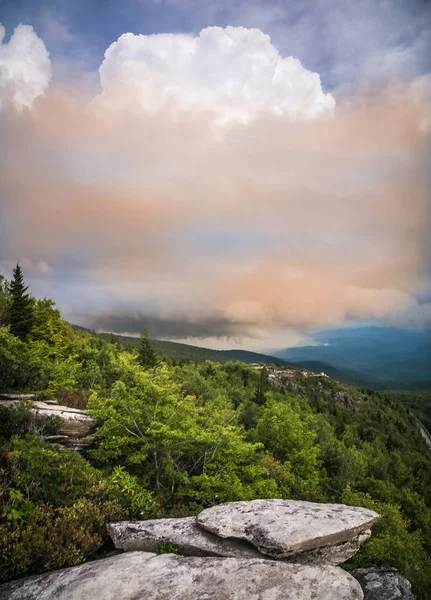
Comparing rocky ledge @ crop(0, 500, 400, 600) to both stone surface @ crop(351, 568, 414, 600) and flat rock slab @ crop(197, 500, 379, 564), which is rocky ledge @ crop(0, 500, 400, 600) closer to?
flat rock slab @ crop(197, 500, 379, 564)

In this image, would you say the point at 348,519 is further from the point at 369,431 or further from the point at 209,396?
the point at 369,431

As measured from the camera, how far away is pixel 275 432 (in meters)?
34.8

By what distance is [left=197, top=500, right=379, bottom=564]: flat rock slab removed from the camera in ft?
25.6

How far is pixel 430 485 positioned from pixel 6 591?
98.1 meters

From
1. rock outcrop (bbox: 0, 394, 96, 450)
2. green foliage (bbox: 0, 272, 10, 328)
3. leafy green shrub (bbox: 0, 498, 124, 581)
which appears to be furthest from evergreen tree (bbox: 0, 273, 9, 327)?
leafy green shrub (bbox: 0, 498, 124, 581)

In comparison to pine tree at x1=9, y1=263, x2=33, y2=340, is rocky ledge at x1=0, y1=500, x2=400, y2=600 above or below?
below

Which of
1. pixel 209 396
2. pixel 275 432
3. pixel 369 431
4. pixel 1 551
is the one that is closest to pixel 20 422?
pixel 1 551

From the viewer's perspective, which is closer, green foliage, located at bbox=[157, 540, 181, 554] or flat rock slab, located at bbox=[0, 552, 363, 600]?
flat rock slab, located at bbox=[0, 552, 363, 600]

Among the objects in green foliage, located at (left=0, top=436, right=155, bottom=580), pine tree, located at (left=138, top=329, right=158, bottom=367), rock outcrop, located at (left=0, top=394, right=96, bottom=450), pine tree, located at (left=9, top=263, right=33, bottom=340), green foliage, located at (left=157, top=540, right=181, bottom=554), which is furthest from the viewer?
pine tree, located at (left=138, top=329, right=158, bottom=367)

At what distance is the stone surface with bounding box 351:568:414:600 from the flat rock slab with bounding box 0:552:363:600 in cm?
197

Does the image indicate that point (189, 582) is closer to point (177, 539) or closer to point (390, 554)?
point (177, 539)

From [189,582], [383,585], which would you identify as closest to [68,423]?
[189,582]

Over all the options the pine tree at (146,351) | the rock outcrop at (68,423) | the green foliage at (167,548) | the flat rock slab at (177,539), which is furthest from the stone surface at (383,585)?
the pine tree at (146,351)

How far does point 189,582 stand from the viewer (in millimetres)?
6766
